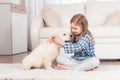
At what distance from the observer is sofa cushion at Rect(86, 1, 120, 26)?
4.19 m

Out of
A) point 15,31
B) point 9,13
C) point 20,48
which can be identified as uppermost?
point 9,13

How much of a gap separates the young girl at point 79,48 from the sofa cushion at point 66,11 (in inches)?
66.9

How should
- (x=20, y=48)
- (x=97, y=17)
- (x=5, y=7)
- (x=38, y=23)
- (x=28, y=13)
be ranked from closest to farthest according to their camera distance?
(x=38, y=23) < (x=97, y=17) < (x=5, y=7) < (x=20, y=48) < (x=28, y=13)

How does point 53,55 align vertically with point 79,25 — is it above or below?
below

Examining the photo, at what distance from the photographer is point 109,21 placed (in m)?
3.94

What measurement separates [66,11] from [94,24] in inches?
18.9

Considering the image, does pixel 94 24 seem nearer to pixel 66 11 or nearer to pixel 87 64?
pixel 66 11

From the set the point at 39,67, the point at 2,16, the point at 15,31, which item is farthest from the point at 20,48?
the point at 39,67

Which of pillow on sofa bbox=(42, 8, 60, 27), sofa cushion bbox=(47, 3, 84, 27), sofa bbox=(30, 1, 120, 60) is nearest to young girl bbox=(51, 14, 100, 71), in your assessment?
sofa bbox=(30, 1, 120, 60)

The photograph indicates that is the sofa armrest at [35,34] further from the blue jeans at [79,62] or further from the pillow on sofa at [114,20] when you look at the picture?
the blue jeans at [79,62]

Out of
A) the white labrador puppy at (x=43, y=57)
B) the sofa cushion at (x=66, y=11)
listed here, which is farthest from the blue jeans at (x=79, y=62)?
the sofa cushion at (x=66, y=11)

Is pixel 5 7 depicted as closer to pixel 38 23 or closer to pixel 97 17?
pixel 38 23

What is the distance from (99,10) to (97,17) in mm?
125

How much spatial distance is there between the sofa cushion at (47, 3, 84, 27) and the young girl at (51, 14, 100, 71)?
170 cm
